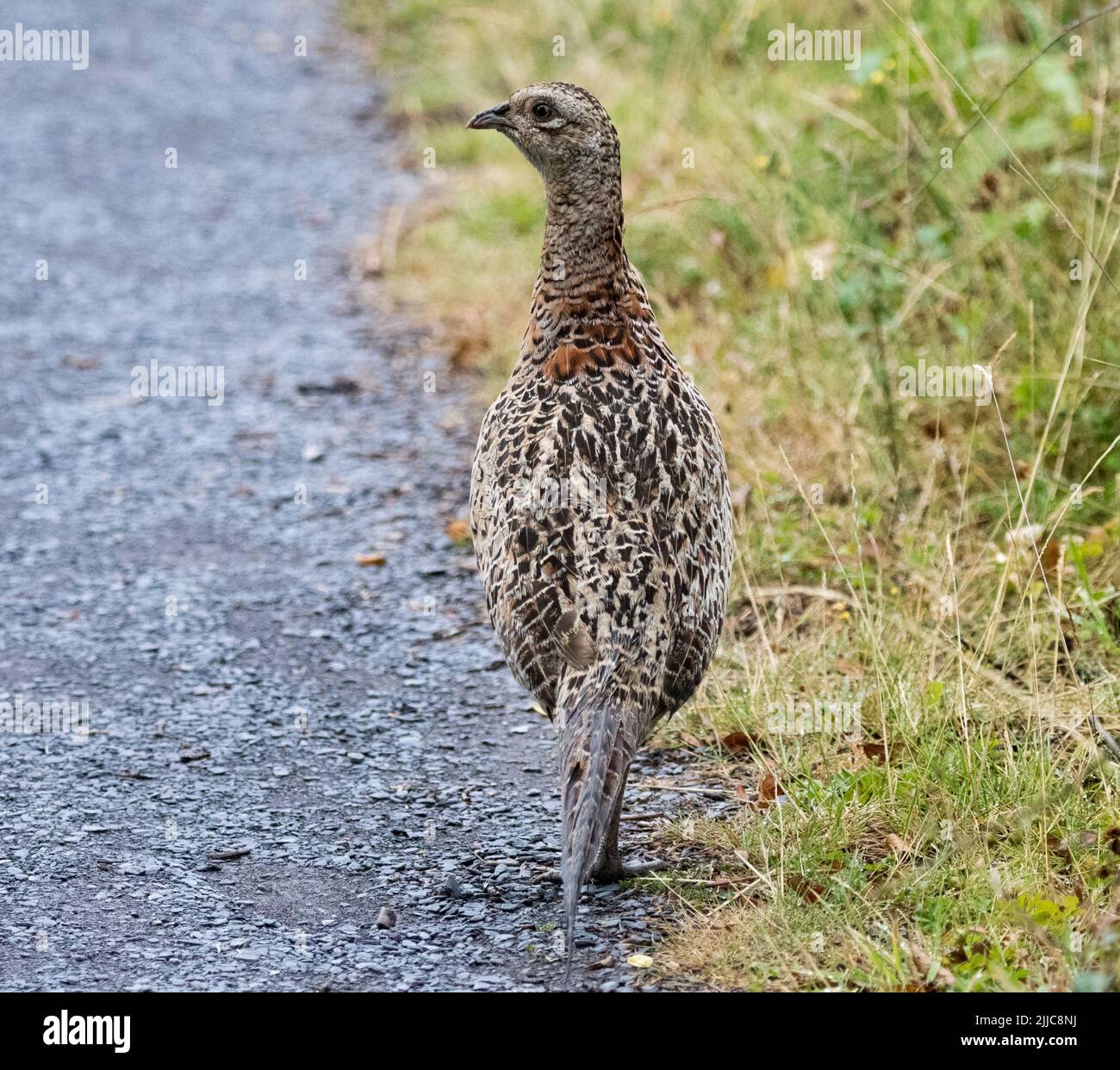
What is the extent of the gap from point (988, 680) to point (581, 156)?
209 cm

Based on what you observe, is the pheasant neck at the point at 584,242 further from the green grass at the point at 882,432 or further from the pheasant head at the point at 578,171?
the green grass at the point at 882,432

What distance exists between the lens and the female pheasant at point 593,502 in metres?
4.12

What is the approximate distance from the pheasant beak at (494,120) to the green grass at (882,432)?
1.12 m

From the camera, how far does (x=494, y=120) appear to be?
4.88 m

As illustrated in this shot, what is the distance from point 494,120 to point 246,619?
2.30m

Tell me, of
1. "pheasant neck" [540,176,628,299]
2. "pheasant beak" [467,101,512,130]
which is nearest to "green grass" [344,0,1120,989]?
"pheasant neck" [540,176,628,299]

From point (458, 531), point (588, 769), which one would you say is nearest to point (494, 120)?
point (588, 769)

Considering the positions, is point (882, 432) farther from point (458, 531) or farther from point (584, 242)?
point (584, 242)

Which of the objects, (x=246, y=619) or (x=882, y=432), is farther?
(x=882, y=432)

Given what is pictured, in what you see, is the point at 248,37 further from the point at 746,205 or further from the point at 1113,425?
the point at 1113,425

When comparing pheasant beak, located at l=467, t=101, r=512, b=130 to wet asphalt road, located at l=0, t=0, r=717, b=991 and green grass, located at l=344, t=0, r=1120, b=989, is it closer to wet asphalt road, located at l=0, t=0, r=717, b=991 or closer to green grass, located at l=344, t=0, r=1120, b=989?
green grass, located at l=344, t=0, r=1120, b=989

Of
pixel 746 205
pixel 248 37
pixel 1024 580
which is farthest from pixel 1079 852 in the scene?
pixel 248 37

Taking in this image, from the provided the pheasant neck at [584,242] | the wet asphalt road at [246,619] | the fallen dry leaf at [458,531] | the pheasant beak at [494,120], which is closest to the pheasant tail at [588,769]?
the wet asphalt road at [246,619]

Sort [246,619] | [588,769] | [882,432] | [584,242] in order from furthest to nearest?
[882,432]
[246,619]
[584,242]
[588,769]
